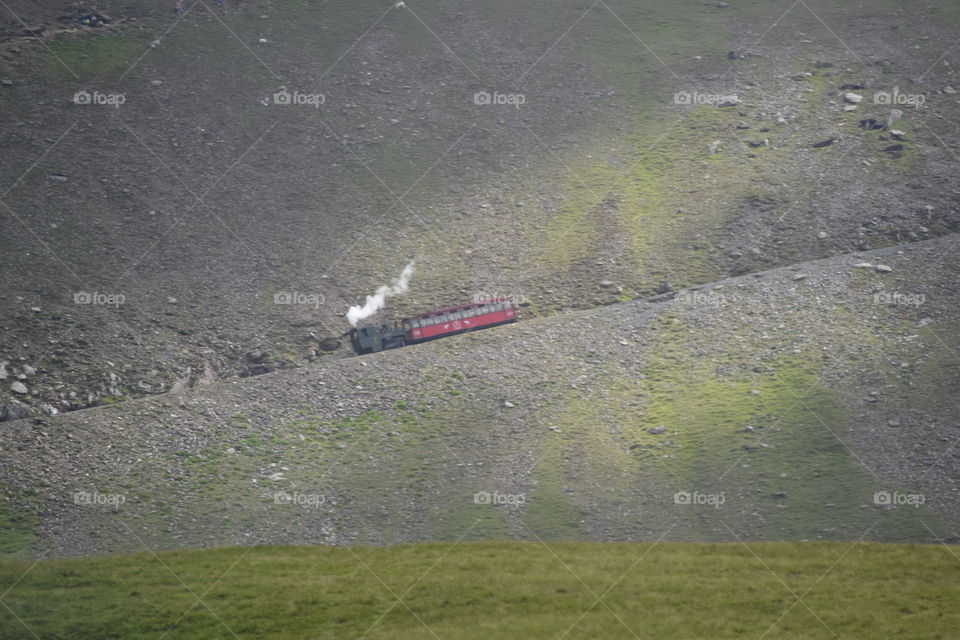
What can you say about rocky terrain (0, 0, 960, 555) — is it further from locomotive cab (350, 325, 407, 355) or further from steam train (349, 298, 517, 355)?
steam train (349, 298, 517, 355)

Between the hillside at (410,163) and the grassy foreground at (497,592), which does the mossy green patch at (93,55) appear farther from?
the grassy foreground at (497,592)

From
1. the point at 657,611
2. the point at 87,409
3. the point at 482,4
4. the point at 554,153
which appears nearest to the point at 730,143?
the point at 554,153

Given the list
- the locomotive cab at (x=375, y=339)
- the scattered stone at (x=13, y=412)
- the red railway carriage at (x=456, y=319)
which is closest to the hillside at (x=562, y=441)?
the red railway carriage at (x=456, y=319)

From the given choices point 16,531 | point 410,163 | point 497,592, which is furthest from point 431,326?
point 16,531

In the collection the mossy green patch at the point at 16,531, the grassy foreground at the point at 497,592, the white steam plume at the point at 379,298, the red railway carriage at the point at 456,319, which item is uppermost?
the white steam plume at the point at 379,298

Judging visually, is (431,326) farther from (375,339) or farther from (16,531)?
(16,531)

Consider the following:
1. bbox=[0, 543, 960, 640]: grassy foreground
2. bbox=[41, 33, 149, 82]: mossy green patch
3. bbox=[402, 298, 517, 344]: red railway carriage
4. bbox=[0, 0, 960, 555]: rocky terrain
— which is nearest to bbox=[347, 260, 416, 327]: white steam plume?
bbox=[0, 0, 960, 555]: rocky terrain
